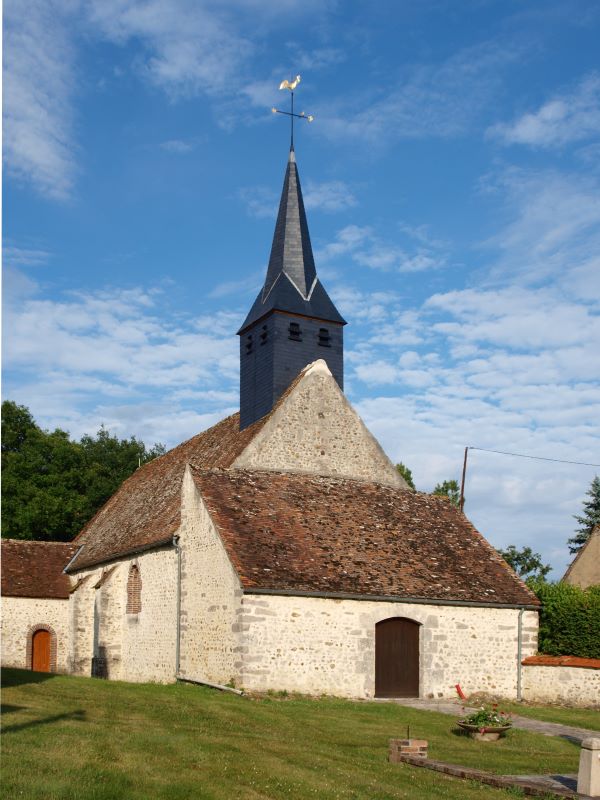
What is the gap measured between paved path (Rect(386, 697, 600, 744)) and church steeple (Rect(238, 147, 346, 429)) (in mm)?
9385

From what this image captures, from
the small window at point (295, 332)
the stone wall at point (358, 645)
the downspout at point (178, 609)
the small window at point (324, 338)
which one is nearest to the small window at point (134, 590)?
the downspout at point (178, 609)

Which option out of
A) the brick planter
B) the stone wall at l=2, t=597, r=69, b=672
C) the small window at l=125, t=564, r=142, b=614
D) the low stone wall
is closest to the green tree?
the stone wall at l=2, t=597, r=69, b=672

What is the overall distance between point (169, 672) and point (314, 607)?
4686 millimetres

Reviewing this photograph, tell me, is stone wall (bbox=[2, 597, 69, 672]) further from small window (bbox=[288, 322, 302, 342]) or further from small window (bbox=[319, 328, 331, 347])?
small window (bbox=[319, 328, 331, 347])

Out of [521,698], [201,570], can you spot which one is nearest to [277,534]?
[201,570]

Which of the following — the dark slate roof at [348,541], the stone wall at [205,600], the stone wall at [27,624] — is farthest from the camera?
the stone wall at [27,624]

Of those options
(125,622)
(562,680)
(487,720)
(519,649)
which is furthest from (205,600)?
(562,680)

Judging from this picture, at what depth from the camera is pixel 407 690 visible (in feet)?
67.7

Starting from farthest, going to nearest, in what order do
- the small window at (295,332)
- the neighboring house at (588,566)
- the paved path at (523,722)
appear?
1. the neighboring house at (588,566)
2. the small window at (295,332)
3. the paved path at (523,722)

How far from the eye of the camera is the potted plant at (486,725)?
1455 centimetres

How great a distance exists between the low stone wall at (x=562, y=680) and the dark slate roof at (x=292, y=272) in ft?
38.5

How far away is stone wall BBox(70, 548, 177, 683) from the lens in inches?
876

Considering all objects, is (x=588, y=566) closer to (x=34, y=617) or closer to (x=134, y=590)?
(x=134, y=590)

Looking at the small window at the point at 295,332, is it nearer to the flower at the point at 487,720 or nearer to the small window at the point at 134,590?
the small window at the point at 134,590
